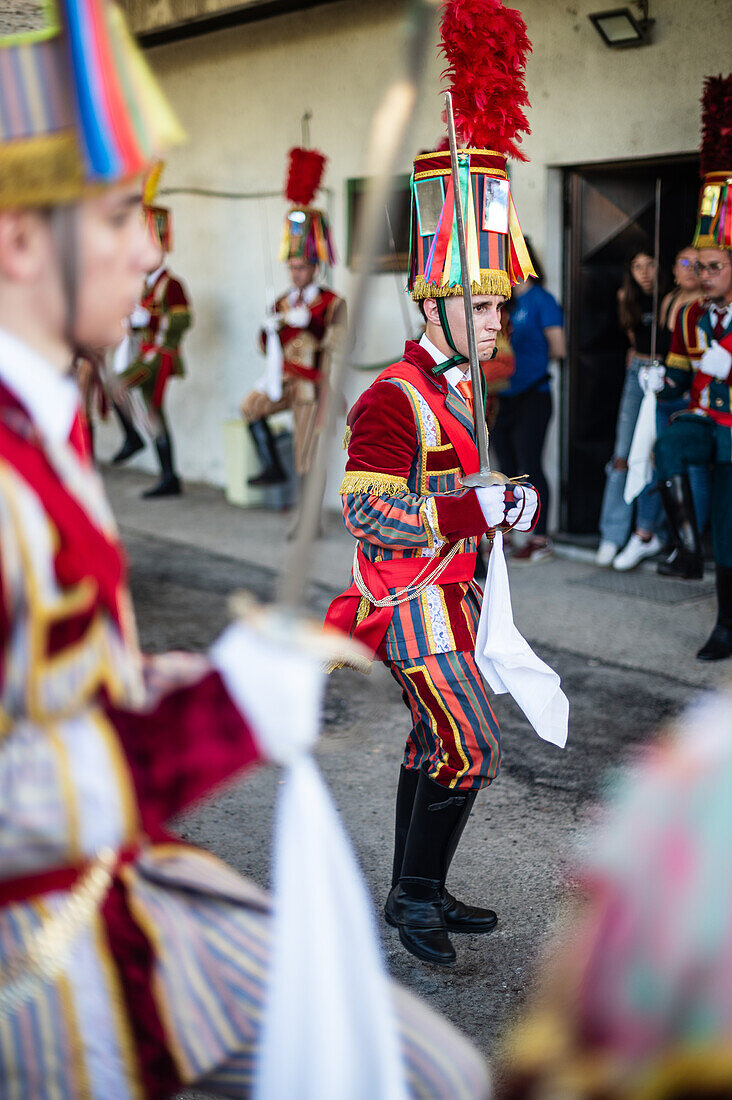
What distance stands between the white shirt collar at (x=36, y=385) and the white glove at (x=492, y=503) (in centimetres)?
132

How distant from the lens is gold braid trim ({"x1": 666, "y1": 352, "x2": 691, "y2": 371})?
222 inches

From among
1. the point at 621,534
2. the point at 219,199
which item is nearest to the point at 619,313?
the point at 621,534

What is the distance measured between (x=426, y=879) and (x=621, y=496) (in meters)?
4.11

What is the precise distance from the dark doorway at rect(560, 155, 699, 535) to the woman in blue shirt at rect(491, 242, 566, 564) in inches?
9.0

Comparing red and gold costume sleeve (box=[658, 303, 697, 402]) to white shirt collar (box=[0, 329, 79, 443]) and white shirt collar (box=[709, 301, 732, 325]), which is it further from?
white shirt collar (box=[0, 329, 79, 443])

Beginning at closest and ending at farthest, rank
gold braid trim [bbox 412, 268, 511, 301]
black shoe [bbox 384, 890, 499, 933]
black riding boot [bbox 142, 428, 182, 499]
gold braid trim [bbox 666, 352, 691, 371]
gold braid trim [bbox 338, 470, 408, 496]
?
gold braid trim [bbox 338, 470, 408, 496]
gold braid trim [bbox 412, 268, 511, 301]
black shoe [bbox 384, 890, 499, 933]
gold braid trim [bbox 666, 352, 691, 371]
black riding boot [bbox 142, 428, 182, 499]

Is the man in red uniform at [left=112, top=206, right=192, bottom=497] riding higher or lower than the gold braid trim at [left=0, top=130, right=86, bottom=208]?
lower

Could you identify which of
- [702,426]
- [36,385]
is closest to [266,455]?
[702,426]

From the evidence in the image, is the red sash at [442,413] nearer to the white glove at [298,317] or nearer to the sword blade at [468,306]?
the sword blade at [468,306]

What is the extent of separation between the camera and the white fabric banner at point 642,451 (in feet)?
20.0

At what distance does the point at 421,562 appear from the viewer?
2762 mm

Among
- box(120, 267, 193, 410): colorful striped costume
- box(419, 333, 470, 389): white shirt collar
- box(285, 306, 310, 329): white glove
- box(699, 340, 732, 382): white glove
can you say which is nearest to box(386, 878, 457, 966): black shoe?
box(419, 333, 470, 389): white shirt collar

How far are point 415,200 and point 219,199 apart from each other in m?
7.09

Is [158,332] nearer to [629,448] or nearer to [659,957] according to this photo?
[629,448]
